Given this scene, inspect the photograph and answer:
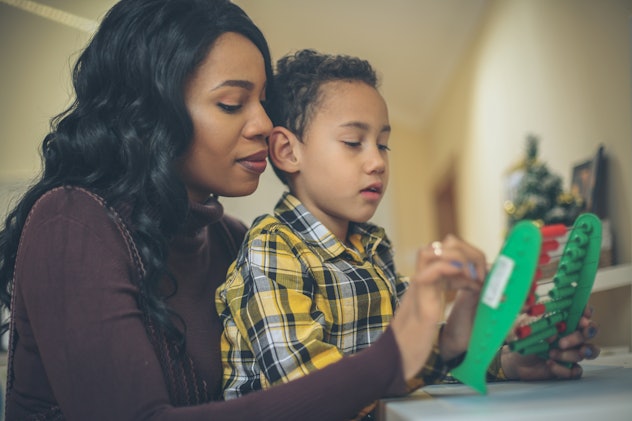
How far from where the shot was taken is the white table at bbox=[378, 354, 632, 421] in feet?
2.06

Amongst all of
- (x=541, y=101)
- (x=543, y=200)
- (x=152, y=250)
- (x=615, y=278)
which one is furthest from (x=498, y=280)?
(x=541, y=101)

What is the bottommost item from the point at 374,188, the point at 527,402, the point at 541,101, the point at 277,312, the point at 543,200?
the point at 527,402

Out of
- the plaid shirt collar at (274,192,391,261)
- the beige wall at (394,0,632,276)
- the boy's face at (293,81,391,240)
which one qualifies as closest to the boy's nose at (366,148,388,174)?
the boy's face at (293,81,391,240)

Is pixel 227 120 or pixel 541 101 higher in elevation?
pixel 541 101

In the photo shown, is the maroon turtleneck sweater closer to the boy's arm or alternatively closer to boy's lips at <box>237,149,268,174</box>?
the boy's arm

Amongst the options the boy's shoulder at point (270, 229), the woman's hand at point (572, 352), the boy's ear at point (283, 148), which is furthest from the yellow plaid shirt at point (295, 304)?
the woman's hand at point (572, 352)

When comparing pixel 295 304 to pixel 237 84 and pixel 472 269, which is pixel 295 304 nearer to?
pixel 472 269

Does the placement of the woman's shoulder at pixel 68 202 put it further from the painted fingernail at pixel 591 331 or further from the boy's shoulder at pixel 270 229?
the painted fingernail at pixel 591 331

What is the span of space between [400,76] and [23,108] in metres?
4.53

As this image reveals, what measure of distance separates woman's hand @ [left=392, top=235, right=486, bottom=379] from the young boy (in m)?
0.02

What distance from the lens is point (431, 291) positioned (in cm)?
73

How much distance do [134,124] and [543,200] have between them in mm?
2272

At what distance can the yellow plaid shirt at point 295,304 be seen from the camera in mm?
887

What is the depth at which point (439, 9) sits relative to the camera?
4512mm
